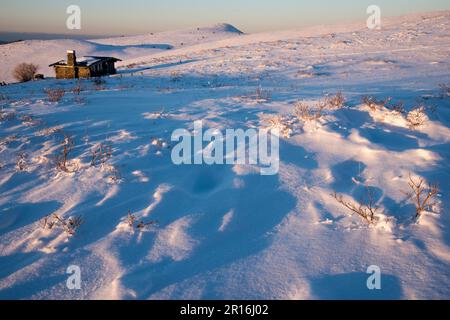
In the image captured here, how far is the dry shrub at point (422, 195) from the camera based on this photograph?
2.95 meters

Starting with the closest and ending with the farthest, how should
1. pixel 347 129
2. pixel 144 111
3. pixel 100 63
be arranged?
1. pixel 347 129
2. pixel 144 111
3. pixel 100 63

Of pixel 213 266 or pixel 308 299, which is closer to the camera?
pixel 308 299

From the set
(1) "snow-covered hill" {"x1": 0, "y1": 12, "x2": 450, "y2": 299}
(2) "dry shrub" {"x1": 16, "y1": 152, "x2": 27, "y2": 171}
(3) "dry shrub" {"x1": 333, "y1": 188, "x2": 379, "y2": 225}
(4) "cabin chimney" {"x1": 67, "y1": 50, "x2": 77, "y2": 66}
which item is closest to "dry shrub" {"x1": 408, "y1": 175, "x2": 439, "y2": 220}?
(1) "snow-covered hill" {"x1": 0, "y1": 12, "x2": 450, "y2": 299}

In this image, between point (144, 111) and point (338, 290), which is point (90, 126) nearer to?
point (144, 111)

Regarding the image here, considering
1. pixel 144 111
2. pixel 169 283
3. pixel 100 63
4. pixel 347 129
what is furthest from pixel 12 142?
pixel 100 63

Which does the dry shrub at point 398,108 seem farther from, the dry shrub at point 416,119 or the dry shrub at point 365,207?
the dry shrub at point 365,207

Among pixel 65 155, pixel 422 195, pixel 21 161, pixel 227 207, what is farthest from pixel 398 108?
pixel 21 161

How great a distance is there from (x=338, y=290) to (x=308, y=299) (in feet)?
0.76

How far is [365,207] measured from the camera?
10.3 ft


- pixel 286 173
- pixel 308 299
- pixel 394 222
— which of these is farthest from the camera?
pixel 286 173

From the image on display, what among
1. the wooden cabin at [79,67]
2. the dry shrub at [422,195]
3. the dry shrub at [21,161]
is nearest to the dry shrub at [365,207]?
the dry shrub at [422,195]

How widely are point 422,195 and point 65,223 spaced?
11.0 feet

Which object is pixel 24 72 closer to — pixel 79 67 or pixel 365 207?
pixel 79 67

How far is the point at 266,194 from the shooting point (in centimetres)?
342
